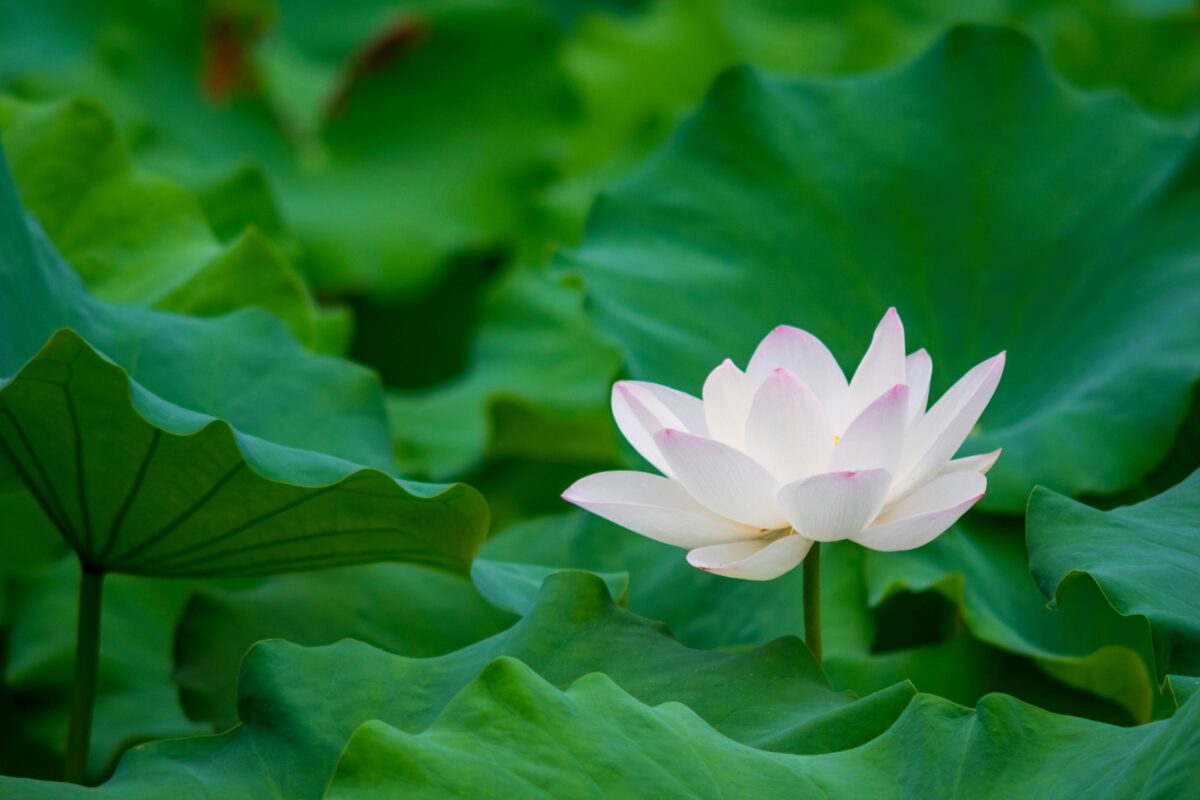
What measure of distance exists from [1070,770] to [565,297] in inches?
55.7

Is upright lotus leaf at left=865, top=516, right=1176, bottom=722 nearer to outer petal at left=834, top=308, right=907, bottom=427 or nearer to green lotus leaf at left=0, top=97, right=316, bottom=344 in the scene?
outer petal at left=834, top=308, right=907, bottom=427

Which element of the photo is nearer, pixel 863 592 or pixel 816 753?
pixel 816 753

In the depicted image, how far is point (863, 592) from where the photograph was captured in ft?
3.78

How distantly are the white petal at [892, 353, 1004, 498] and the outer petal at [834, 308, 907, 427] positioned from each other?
40mm

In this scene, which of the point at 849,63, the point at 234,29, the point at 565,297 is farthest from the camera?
the point at 234,29

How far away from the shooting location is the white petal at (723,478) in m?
0.79

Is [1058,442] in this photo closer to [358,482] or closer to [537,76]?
[358,482]

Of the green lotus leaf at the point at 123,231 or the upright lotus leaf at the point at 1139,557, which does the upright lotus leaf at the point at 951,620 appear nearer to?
the upright lotus leaf at the point at 1139,557

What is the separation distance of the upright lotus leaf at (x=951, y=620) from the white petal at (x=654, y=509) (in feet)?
0.75

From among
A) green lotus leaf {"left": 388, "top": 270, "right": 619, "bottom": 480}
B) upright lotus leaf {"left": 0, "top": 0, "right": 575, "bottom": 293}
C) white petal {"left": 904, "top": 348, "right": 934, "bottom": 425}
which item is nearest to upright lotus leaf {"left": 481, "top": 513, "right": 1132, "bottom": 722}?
white petal {"left": 904, "top": 348, "right": 934, "bottom": 425}

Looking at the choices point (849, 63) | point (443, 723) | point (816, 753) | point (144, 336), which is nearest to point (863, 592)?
point (816, 753)

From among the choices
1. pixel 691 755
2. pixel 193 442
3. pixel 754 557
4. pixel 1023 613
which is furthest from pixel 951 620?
pixel 193 442

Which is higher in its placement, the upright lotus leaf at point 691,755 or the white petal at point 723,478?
the white petal at point 723,478

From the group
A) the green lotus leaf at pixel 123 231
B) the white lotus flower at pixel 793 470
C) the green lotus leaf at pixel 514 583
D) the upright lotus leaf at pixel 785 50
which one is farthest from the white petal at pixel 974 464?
the upright lotus leaf at pixel 785 50
